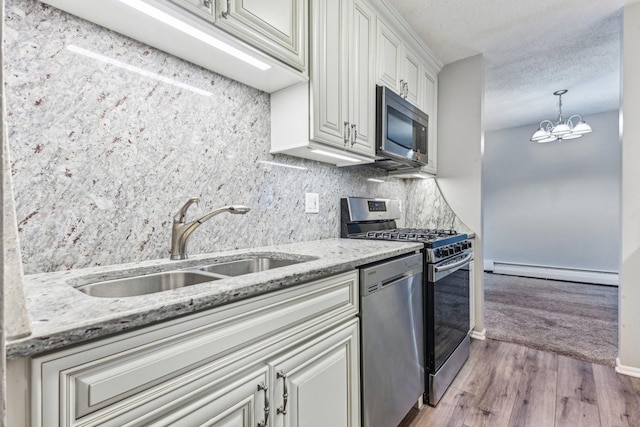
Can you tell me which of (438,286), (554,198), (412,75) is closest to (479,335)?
(438,286)

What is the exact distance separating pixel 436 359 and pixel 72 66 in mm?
2155

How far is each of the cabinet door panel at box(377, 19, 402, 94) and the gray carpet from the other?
2367 millimetres

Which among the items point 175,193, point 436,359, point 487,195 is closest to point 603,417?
point 436,359

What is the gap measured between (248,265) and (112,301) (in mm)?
787

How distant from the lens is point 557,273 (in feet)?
16.1

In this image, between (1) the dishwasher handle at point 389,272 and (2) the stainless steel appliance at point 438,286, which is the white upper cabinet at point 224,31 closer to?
(1) the dishwasher handle at point 389,272

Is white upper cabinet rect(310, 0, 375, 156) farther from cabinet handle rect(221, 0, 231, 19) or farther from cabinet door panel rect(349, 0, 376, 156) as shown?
cabinet handle rect(221, 0, 231, 19)

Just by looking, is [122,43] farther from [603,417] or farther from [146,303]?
[603,417]

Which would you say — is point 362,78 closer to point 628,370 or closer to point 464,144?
point 464,144

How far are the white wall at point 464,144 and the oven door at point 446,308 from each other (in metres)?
0.54

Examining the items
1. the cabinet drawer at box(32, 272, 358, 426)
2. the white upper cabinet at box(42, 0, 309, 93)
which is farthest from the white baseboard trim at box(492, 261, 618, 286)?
the cabinet drawer at box(32, 272, 358, 426)

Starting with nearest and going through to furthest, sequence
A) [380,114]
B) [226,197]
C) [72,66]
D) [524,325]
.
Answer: [72,66], [226,197], [380,114], [524,325]

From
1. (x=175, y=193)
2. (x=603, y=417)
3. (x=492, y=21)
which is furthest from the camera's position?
(x=492, y=21)

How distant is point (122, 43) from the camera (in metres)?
1.14
